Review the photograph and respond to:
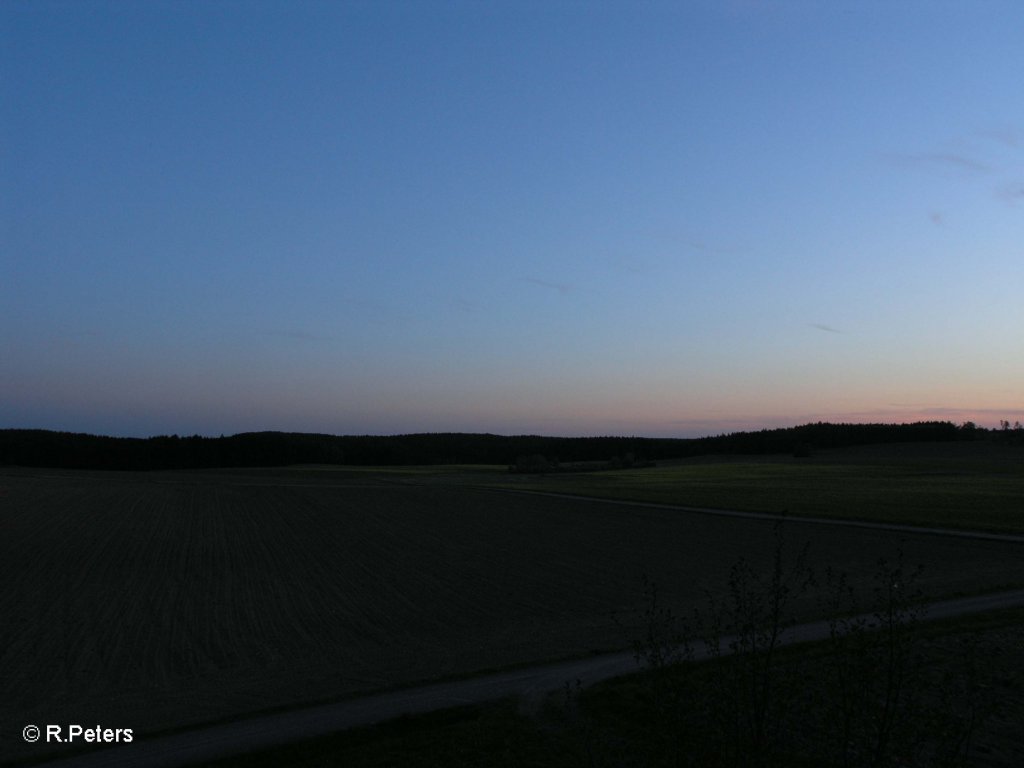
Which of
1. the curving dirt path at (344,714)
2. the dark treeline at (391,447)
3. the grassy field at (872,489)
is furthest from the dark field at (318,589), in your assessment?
the dark treeline at (391,447)

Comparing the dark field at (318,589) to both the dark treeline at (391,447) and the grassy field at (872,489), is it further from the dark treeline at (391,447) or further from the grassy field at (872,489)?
the dark treeline at (391,447)

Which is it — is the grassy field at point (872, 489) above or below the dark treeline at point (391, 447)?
below

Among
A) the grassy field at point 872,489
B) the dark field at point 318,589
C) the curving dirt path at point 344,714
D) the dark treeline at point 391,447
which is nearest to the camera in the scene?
the curving dirt path at point 344,714

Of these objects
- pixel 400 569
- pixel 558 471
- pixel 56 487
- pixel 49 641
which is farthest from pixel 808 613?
pixel 558 471

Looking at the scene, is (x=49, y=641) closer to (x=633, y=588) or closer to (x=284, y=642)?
(x=284, y=642)

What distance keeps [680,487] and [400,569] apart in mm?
35921

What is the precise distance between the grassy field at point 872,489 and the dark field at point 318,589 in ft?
16.0

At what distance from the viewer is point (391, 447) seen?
382 ft

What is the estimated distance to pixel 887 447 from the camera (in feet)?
343

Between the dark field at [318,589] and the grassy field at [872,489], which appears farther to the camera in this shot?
the grassy field at [872,489]

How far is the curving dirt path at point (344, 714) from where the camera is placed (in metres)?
8.83

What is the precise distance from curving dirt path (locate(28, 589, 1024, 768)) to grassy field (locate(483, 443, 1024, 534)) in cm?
2263

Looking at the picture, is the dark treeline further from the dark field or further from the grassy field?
the dark field

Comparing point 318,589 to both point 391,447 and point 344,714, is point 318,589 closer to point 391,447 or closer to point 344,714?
point 344,714
